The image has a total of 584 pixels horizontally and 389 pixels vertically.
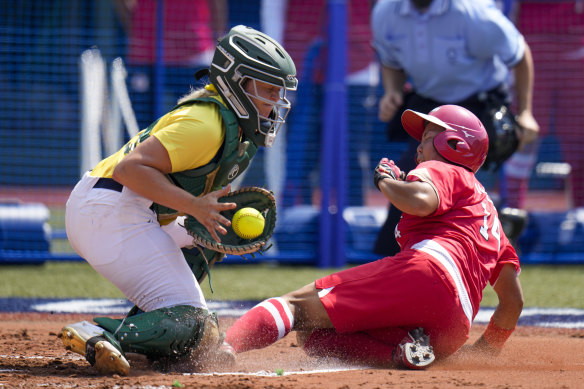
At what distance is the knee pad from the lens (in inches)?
140

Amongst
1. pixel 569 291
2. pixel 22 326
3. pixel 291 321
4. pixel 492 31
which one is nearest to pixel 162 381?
pixel 291 321

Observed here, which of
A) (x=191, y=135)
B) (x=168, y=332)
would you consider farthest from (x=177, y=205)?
(x=168, y=332)

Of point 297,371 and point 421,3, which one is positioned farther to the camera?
point 421,3

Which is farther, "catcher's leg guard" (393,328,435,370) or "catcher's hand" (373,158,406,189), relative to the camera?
"catcher's hand" (373,158,406,189)

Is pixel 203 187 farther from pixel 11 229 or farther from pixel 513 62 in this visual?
pixel 11 229

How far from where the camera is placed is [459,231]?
3.86 meters

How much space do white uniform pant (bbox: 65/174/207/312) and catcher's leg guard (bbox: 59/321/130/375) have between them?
282mm

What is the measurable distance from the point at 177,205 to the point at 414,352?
1212 mm

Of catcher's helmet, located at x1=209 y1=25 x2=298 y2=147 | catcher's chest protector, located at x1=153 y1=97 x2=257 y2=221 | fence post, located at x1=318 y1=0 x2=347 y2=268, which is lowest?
fence post, located at x1=318 y1=0 x2=347 y2=268

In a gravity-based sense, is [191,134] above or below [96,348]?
above

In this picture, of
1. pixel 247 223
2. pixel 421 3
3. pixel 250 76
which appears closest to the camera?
pixel 247 223

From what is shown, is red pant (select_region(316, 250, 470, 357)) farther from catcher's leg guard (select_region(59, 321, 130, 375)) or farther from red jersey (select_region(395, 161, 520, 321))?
catcher's leg guard (select_region(59, 321, 130, 375))

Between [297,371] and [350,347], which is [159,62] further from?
[297,371]

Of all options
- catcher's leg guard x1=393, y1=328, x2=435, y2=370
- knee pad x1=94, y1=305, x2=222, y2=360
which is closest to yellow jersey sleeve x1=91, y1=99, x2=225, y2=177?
knee pad x1=94, y1=305, x2=222, y2=360
